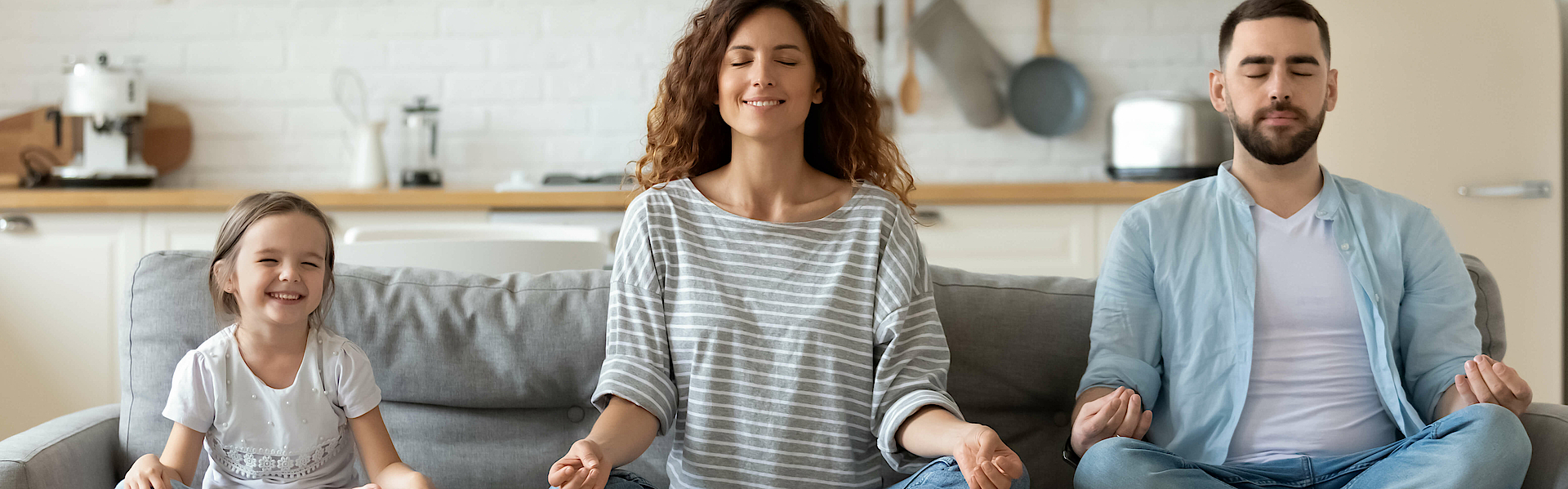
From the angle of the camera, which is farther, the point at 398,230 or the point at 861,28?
the point at 861,28

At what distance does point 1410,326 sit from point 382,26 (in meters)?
3.13

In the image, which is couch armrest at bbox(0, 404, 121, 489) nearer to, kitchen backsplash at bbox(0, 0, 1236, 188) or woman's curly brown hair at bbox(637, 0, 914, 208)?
woman's curly brown hair at bbox(637, 0, 914, 208)

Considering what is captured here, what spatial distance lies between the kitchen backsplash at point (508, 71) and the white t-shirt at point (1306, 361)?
2.19 meters

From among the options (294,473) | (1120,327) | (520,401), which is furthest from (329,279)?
(1120,327)

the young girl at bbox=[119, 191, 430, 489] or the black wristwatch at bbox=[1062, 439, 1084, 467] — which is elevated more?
the young girl at bbox=[119, 191, 430, 489]

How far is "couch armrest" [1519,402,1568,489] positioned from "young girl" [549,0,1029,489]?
26.6 inches

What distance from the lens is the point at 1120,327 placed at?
136cm

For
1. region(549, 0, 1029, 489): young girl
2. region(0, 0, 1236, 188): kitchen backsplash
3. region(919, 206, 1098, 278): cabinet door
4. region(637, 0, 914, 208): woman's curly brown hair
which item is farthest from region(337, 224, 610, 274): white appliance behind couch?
region(0, 0, 1236, 188): kitchen backsplash

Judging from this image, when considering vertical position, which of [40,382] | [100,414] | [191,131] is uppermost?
[191,131]

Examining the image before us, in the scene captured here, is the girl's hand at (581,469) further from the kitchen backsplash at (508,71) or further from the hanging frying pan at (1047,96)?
the hanging frying pan at (1047,96)

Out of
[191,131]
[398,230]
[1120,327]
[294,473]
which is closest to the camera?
[294,473]

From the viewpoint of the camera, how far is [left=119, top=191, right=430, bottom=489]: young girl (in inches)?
46.7

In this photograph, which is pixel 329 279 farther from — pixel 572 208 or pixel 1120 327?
pixel 572 208

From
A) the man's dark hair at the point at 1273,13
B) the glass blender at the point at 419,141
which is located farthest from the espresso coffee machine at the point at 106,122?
the man's dark hair at the point at 1273,13
